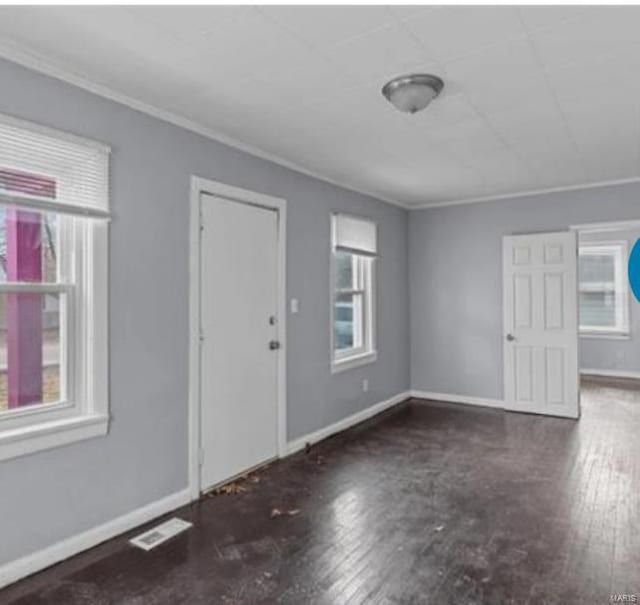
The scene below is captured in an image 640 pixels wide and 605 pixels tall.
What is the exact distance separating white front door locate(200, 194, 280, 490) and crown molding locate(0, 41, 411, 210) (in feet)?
1.41

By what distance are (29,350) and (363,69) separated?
2.26 meters

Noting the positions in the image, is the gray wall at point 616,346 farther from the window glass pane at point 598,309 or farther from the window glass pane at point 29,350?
the window glass pane at point 29,350

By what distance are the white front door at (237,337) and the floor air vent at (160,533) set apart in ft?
1.38

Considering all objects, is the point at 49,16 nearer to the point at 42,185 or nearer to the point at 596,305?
the point at 42,185

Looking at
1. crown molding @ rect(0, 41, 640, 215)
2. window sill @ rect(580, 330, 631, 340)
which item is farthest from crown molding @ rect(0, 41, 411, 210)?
window sill @ rect(580, 330, 631, 340)

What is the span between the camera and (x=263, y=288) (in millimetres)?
3789

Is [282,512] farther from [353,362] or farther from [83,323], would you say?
[353,362]

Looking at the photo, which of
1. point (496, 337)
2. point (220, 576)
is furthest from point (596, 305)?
point (220, 576)

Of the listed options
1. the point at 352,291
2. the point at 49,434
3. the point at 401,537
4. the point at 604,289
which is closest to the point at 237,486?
the point at 401,537

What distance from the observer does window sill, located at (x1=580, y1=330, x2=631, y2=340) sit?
7.57 meters

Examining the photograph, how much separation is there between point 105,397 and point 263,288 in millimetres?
1500

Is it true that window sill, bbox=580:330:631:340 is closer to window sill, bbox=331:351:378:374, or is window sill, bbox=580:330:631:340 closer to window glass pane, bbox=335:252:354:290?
window sill, bbox=331:351:378:374

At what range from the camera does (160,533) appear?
8.95ft

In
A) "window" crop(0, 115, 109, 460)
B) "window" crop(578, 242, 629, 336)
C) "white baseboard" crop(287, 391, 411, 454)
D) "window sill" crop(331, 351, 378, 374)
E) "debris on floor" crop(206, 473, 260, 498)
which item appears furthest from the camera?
"window" crop(578, 242, 629, 336)
